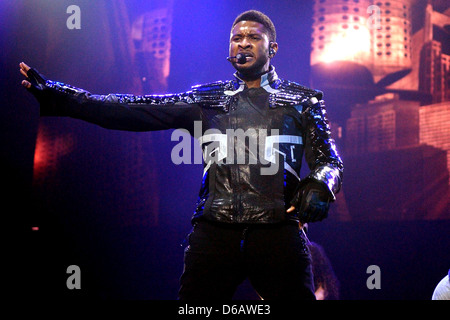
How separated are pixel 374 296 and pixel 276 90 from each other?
242 cm

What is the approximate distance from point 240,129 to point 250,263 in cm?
65

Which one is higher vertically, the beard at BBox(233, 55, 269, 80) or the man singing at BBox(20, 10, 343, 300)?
the beard at BBox(233, 55, 269, 80)

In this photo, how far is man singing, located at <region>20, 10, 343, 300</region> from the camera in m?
1.74

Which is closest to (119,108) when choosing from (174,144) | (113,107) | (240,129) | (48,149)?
(113,107)

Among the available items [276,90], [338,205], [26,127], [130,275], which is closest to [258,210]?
[276,90]

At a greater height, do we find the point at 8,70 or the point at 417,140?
the point at 8,70

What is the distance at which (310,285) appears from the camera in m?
1.74

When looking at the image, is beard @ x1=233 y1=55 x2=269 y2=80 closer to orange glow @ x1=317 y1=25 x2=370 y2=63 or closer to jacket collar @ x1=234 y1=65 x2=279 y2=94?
jacket collar @ x1=234 y1=65 x2=279 y2=94

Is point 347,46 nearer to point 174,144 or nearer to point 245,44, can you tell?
point 174,144

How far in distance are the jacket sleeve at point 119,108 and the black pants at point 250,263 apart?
25.8 inches

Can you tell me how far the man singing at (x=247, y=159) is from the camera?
1.74m

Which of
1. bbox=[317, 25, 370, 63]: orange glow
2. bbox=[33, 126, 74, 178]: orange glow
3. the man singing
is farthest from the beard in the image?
bbox=[33, 126, 74, 178]: orange glow

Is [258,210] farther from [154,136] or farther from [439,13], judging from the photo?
[439,13]

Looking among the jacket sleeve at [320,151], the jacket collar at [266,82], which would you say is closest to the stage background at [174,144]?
the jacket collar at [266,82]
